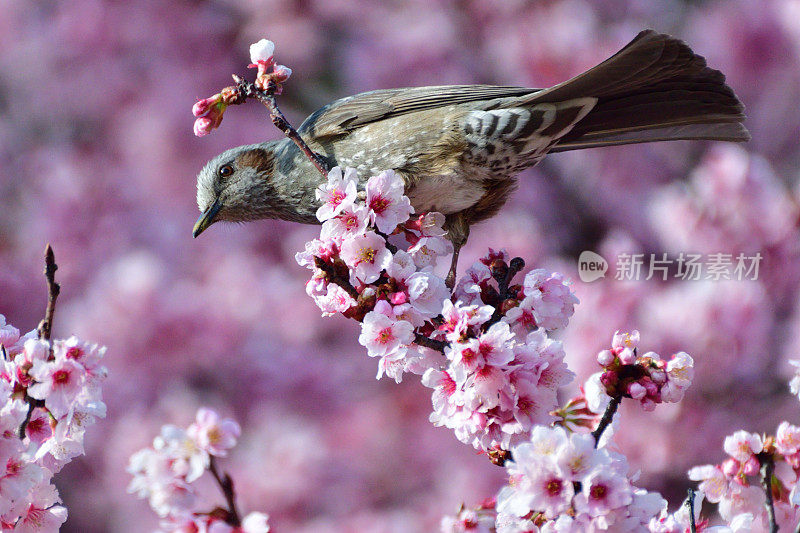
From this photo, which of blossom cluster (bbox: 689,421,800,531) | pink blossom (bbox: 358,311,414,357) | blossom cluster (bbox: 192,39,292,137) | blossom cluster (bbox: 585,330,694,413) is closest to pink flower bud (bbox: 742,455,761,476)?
blossom cluster (bbox: 689,421,800,531)

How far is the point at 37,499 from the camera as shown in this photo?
5.23 feet

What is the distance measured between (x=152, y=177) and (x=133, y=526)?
2200mm

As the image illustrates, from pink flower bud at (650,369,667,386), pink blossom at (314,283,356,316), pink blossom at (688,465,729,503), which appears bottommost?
pink blossom at (688,465,729,503)

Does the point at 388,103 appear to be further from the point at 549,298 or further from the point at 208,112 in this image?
the point at 549,298

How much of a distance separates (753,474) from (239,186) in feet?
5.53

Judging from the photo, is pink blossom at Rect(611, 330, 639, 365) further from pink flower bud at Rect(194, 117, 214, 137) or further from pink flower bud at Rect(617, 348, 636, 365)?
pink flower bud at Rect(194, 117, 214, 137)

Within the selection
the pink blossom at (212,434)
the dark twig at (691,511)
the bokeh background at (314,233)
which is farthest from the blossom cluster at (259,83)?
the bokeh background at (314,233)

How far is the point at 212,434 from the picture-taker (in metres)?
1.52

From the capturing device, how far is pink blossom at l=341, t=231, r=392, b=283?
63.1 inches

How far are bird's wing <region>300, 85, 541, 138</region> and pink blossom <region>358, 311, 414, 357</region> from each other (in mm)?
1157

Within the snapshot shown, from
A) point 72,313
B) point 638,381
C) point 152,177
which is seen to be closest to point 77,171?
point 152,177

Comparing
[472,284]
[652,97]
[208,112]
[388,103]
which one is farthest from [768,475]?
[388,103]

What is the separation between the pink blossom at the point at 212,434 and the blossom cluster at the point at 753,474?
36.9 inches

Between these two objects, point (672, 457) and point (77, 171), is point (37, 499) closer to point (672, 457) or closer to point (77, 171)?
point (672, 457)
